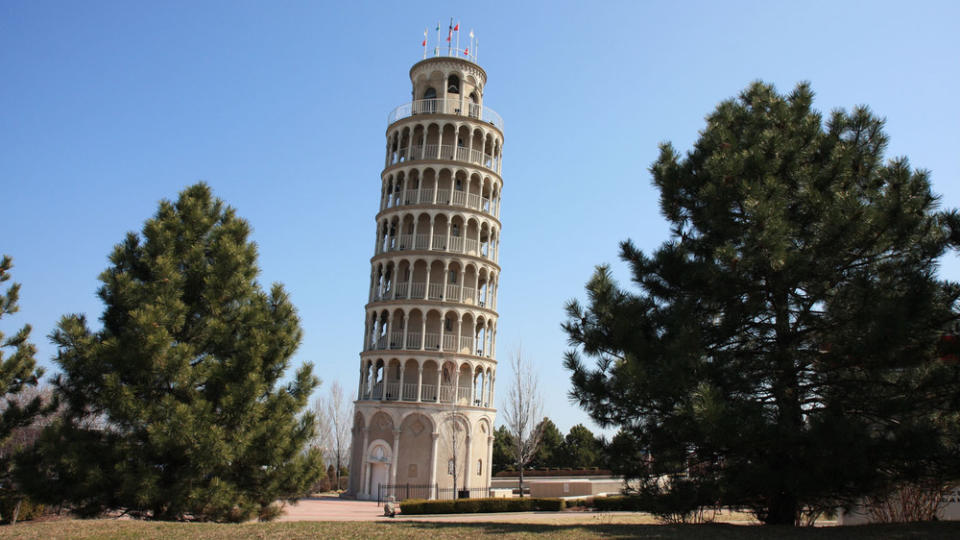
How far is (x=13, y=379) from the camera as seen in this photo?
61.6ft

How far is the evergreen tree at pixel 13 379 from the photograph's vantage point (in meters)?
15.8

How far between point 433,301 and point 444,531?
2821cm

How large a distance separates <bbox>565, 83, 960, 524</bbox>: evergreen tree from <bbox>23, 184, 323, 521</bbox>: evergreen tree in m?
6.67

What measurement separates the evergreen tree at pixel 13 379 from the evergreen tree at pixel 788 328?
13.3m

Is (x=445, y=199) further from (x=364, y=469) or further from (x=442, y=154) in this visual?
(x=364, y=469)

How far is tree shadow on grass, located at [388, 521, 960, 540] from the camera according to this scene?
10.7 m

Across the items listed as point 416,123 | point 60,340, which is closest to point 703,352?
point 60,340

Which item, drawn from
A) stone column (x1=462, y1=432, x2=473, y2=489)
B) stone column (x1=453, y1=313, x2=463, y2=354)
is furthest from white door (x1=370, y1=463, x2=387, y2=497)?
stone column (x1=453, y1=313, x2=463, y2=354)

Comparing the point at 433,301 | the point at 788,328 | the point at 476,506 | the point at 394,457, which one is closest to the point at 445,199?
the point at 433,301

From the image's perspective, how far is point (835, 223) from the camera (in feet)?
37.1

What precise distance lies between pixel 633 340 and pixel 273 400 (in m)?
7.86

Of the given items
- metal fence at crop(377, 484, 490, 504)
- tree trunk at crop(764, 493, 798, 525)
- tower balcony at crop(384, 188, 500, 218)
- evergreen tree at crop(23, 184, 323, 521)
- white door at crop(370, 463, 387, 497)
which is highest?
tower balcony at crop(384, 188, 500, 218)

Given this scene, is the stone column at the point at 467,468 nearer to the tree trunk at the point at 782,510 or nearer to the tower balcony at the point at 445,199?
the tower balcony at the point at 445,199

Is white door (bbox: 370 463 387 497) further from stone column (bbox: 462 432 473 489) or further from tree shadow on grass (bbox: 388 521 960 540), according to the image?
tree shadow on grass (bbox: 388 521 960 540)
